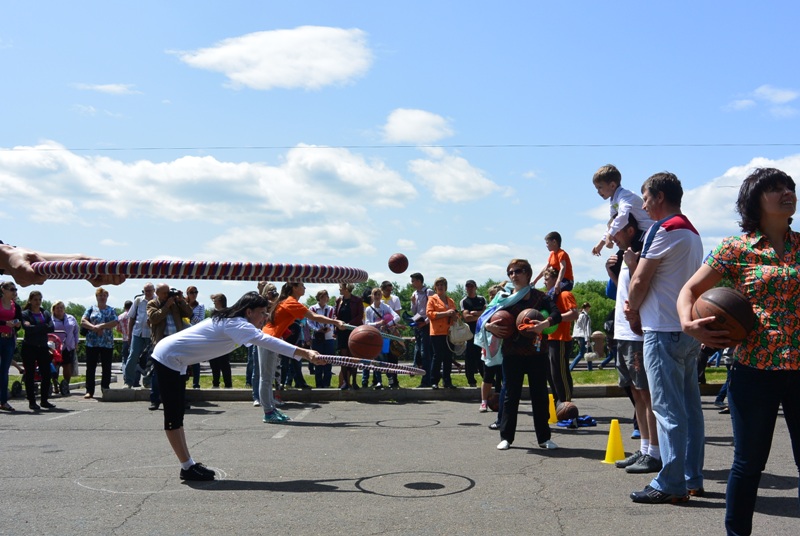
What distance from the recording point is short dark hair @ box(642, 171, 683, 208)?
605 cm

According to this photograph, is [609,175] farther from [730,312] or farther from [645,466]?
[730,312]

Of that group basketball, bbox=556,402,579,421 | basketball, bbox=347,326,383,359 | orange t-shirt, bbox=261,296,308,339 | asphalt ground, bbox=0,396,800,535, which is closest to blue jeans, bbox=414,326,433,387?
asphalt ground, bbox=0,396,800,535

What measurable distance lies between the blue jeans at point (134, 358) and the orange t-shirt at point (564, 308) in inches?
322

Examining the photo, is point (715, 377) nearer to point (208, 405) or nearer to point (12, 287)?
point (208, 405)

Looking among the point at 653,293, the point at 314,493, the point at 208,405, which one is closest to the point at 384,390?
the point at 208,405

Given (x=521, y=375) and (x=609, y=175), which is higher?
(x=609, y=175)

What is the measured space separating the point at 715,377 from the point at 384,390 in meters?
7.42

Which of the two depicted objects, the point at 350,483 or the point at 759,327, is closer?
the point at 759,327

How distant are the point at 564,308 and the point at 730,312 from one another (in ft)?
20.1

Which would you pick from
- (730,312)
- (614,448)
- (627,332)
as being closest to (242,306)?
(627,332)

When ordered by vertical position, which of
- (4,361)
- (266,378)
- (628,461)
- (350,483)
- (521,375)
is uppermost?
(521,375)

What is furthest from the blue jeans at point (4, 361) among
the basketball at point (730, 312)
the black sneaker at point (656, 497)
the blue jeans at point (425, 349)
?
the basketball at point (730, 312)

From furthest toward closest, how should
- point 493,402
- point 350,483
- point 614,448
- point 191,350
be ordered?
point 493,402, point 614,448, point 191,350, point 350,483

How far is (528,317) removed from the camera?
8398 millimetres
